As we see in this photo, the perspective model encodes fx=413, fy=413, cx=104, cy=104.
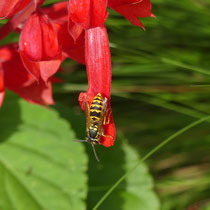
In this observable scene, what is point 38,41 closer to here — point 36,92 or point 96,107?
point 96,107

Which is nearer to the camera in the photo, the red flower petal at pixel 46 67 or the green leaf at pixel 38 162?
the red flower petal at pixel 46 67

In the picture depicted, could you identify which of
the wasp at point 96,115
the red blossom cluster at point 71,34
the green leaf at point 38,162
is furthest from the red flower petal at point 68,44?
the green leaf at point 38,162

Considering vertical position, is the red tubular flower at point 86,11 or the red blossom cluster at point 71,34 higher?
the red tubular flower at point 86,11

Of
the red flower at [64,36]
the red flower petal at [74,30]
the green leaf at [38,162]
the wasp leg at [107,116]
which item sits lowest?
the green leaf at [38,162]

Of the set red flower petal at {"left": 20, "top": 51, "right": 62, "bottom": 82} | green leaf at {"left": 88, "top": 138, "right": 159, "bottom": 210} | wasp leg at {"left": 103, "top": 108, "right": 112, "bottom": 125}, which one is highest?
red flower petal at {"left": 20, "top": 51, "right": 62, "bottom": 82}

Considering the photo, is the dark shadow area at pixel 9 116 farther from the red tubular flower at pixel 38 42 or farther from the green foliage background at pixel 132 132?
the red tubular flower at pixel 38 42

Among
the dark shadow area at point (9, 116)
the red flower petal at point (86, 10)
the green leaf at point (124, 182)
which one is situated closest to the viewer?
the red flower petal at point (86, 10)

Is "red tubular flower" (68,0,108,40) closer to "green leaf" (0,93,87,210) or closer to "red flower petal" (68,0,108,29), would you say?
"red flower petal" (68,0,108,29)

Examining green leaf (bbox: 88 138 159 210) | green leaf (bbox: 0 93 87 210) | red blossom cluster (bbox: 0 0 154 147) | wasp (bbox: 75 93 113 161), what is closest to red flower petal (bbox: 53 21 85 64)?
red blossom cluster (bbox: 0 0 154 147)

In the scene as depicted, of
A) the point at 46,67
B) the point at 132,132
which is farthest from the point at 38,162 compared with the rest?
the point at 132,132
